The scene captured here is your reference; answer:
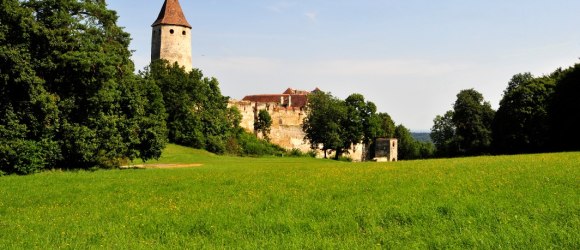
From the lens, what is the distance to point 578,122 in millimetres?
47031

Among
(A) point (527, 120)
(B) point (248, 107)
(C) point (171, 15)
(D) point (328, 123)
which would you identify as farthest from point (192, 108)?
(A) point (527, 120)

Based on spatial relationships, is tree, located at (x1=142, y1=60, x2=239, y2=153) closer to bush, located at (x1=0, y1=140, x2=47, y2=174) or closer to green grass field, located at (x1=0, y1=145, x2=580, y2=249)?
bush, located at (x1=0, y1=140, x2=47, y2=174)

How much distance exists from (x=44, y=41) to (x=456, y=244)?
25918 millimetres

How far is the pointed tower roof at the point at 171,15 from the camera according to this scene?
72.1 m

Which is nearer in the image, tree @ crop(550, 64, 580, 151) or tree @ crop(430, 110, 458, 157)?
tree @ crop(550, 64, 580, 151)

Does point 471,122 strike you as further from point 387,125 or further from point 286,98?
point 286,98

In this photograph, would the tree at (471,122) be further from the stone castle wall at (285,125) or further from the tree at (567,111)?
the stone castle wall at (285,125)

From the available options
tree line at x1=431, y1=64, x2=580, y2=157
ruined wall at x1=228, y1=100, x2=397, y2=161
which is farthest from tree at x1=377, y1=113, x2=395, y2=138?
tree line at x1=431, y1=64, x2=580, y2=157

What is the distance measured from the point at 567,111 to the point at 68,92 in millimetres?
44815

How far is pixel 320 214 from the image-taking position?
39.6 feet

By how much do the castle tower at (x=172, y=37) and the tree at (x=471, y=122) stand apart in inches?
→ 1566

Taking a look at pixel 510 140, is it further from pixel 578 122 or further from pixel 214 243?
pixel 214 243

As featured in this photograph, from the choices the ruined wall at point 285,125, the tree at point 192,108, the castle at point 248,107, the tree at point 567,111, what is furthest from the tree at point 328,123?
the tree at point 567,111

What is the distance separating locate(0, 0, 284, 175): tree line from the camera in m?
26.5
